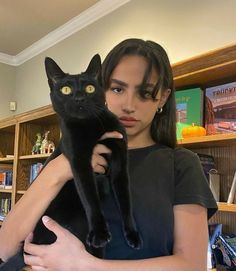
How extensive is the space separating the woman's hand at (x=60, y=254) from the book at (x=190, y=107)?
1.11m

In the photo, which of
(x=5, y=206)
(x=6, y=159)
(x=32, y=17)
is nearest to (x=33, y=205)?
(x=32, y=17)

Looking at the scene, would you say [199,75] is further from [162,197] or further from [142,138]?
[162,197]

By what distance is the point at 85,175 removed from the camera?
749mm

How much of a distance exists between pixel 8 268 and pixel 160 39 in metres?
1.86

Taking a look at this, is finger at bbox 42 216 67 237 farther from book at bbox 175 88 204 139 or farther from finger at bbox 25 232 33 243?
book at bbox 175 88 204 139

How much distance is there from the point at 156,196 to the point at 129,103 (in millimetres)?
255

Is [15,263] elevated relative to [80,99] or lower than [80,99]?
lower

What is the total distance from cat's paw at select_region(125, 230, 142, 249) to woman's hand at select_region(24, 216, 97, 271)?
0.28 feet

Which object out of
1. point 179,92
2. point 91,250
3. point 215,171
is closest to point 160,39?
point 179,92

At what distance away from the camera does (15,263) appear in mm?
864

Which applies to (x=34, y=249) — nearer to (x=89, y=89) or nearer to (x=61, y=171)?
(x=61, y=171)

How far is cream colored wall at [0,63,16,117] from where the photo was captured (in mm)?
3877

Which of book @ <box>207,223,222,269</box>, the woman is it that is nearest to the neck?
the woman

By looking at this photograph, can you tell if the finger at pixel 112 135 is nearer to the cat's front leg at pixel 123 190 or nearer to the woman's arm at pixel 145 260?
the cat's front leg at pixel 123 190
